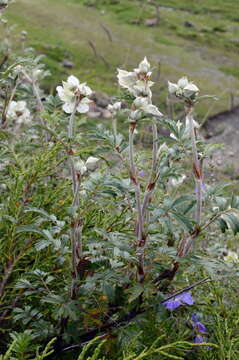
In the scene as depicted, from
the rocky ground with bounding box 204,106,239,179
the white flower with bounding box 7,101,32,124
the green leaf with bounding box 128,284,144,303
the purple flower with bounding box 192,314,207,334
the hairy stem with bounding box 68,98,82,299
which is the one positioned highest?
the hairy stem with bounding box 68,98,82,299

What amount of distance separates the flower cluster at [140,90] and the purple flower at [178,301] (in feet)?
1.54

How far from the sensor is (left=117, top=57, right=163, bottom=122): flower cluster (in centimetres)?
92

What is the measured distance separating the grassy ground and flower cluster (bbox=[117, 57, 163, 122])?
3.53 m

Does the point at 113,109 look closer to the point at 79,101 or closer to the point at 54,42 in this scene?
the point at 79,101

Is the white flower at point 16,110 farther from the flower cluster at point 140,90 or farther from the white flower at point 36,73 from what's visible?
the flower cluster at point 140,90

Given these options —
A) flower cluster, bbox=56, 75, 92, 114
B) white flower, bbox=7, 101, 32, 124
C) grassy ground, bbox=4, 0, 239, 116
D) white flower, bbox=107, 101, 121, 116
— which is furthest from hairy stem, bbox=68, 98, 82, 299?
grassy ground, bbox=4, 0, 239, 116

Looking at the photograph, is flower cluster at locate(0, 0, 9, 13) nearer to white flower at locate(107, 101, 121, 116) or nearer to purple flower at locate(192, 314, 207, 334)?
white flower at locate(107, 101, 121, 116)

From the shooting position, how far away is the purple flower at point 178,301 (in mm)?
1132

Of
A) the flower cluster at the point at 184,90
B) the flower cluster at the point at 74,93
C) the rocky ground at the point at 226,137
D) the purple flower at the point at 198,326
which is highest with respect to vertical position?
the flower cluster at the point at 184,90

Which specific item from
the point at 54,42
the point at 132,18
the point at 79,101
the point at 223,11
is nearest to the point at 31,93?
the point at 79,101

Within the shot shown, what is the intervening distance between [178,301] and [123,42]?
6.19 m

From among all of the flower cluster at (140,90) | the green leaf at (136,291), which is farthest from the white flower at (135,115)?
the green leaf at (136,291)

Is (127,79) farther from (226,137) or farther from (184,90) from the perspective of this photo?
(226,137)

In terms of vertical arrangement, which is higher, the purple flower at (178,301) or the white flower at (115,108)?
the white flower at (115,108)
